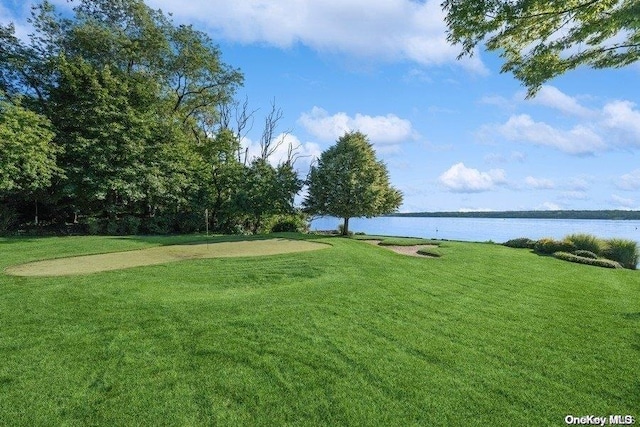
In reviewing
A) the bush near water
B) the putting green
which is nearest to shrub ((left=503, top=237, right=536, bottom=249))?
the bush near water

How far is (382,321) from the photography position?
5398 millimetres

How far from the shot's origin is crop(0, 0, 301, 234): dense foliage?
58.1 ft

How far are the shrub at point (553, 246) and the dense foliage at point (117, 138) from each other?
1369 centimetres

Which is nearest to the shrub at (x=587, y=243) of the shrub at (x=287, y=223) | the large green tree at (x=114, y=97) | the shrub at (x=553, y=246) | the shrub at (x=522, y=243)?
the shrub at (x=553, y=246)

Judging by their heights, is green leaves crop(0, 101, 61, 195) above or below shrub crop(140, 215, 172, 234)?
above

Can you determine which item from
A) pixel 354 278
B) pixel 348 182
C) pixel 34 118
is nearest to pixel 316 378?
pixel 354 278

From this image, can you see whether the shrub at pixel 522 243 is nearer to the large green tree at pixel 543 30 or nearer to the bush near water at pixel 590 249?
the bush near water at pixel 590 249

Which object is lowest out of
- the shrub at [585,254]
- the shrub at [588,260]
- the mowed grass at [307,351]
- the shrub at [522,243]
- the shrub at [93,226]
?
the mowed grass at [307,351]

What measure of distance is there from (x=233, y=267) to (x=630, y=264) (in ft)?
51.0

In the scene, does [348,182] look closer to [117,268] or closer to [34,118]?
[117,268]

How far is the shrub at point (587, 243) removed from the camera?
47.5 feet

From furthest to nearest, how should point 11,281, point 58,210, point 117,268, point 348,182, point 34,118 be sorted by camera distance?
point 58,210
point 348,182
point 34,118
point 117,268
point 11,281

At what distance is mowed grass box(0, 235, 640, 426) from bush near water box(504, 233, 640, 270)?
22.3ft

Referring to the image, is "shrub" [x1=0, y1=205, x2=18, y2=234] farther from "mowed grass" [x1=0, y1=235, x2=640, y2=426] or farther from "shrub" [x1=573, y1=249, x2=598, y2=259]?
"shrub" [x1=573, y1=249, x2=598, y2=259]
